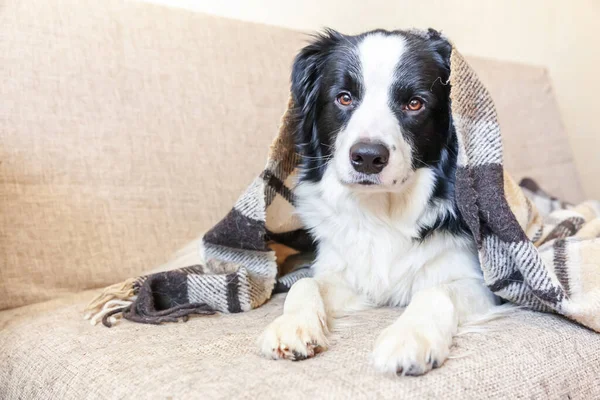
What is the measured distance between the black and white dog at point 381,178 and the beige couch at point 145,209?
0.11m

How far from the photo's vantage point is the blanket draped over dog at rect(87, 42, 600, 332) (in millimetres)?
1130

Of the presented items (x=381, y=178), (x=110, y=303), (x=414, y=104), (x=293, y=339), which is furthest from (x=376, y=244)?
(x=110, y=303)

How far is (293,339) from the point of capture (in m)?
0.98

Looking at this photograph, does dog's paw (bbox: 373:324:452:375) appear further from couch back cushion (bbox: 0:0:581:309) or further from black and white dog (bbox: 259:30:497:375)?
couch back cushion (bbox: 0:0:581:309)

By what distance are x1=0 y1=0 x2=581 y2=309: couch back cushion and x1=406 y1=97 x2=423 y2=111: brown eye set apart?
0.67m

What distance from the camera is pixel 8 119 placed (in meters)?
1.46

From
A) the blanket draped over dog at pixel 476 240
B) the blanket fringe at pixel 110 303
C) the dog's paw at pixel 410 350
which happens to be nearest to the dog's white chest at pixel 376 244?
the blanket draped over dog at pixel 476 240

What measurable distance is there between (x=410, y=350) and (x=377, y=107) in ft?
1.88

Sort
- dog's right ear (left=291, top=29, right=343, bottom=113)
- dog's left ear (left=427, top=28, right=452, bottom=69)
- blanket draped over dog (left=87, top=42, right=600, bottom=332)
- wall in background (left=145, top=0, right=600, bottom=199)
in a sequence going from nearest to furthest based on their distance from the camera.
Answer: blanket draped over dog (left=87, top=42, right=600, bottom=332) → dog's left ear (left=427, top=28, right=452, bottom=69) → dog's right ear (left=291, top=29, right=343, bottom=113) → wall in background (left=145, top=0, right=600, bottom=199)

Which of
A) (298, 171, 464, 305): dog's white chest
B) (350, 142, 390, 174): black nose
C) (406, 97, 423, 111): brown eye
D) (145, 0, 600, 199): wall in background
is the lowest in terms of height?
(298, 171, 464, 305): dog's white chest

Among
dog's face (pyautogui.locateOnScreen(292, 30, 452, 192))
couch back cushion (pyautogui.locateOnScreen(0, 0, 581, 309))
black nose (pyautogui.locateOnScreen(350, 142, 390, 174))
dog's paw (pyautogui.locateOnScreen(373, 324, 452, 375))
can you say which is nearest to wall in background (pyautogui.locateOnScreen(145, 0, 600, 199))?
couch back cushion (pyautogui.locateOnScreen(0, 0, 581, 309))

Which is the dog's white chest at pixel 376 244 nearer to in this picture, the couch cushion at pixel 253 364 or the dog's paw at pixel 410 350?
the couch cushion at pixel 253 364

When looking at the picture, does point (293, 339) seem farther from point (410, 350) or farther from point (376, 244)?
point (376, 244)

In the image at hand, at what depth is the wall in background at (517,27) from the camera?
2412 millimetres
